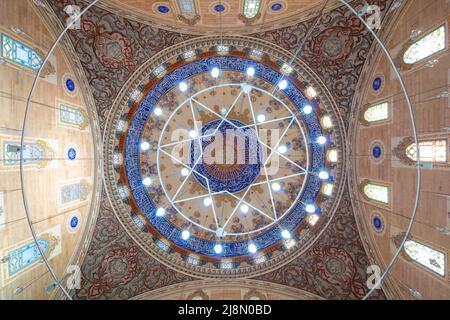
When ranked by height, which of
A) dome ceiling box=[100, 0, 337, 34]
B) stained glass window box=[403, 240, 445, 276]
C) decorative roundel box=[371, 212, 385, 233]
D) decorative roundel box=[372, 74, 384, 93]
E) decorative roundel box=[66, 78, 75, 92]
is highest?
dome ceiling box=[100, 0, 337, 34]

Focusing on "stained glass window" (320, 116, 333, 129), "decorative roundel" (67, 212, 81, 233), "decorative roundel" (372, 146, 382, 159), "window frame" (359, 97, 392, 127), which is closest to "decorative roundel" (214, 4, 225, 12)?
"stained glass window" (320, 116, 333, 129)

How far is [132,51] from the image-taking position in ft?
42.3

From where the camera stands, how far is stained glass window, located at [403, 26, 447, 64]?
846 cm

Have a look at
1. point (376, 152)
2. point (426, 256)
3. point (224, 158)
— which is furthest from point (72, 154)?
point (426, 256)

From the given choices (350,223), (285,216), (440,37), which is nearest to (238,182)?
(285,216)

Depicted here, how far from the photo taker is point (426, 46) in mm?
9070

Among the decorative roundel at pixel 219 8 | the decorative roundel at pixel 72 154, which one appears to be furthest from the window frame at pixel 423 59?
the decorative roundel at pixel 72 154

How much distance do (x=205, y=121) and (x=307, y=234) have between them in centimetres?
785

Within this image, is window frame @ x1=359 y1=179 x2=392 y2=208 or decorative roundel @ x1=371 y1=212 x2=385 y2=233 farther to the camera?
decorative roundel @ x1=371 y1=212 x2=385 y2=233

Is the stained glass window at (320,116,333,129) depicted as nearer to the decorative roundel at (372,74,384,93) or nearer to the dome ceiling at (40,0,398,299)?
the dome ceiling at (40,0,398,299)

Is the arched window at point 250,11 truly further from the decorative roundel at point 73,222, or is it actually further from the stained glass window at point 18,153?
the decorative roundel at point 73,222

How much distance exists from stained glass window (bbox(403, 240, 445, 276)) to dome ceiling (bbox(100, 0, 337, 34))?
982 centimetres

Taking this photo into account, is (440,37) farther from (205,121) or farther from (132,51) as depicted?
(132,51)

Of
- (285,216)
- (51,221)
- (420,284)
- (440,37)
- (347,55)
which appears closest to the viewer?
(440,37)
